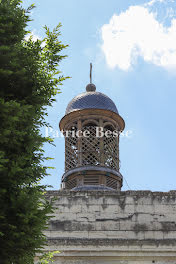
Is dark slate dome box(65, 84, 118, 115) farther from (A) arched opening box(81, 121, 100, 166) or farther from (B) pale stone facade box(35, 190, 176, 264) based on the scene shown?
(B) pale stone facade box(35, 190, 176, 264)

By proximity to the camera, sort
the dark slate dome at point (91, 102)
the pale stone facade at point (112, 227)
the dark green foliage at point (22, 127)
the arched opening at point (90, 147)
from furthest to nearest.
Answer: the dark slate dome at point (91, 102)
the arched opening at point (90, 147)
the pale stone facade at point (112, 227)
the dark green foliage at point (22, 127)

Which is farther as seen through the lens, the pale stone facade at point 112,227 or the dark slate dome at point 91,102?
the dark slate dome at point 91,102

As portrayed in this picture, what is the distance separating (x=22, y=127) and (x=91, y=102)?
25.8 feet

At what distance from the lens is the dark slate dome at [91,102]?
601 inches

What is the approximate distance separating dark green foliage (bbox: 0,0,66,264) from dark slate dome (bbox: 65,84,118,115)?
273 inches

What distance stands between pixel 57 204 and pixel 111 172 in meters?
2.73

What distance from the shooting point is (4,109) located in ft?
23.0

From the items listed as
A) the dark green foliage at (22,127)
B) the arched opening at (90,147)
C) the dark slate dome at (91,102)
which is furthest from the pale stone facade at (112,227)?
the dark green foliage at (22,127)

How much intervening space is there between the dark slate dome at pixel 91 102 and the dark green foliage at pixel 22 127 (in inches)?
273

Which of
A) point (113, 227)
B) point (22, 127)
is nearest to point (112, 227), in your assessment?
point (113, 227)

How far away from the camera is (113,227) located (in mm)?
12180

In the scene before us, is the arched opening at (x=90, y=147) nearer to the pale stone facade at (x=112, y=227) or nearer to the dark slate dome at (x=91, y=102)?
the dark slate dome at (x=91, y=102)

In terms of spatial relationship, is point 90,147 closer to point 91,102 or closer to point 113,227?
point 91,102

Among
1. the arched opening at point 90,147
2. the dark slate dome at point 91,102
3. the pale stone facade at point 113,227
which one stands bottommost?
the pale stone facade at point 113,227
